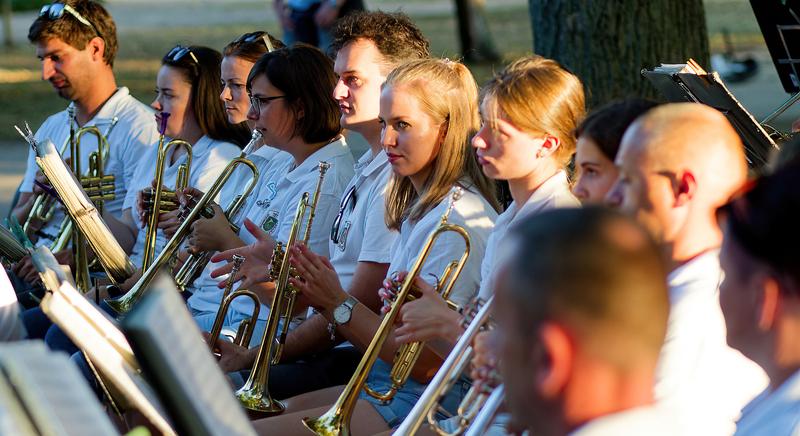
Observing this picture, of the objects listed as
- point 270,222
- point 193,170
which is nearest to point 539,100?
point 270,222

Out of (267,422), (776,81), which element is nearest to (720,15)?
(776,81)

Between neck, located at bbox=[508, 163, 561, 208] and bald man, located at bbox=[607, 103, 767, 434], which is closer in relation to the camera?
bald man, located at bbox=[607, 103, 767, 434]

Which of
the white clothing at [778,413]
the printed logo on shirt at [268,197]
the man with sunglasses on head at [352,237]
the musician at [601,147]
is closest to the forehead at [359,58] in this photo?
the man with sunglasses on head at [352,237]

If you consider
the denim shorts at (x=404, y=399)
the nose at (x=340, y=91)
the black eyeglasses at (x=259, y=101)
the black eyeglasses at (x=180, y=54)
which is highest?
the black eyeglasses at (x=180, y=54)

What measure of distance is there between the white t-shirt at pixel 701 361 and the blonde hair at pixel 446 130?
117 centimetres

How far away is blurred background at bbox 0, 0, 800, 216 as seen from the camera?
39.5 feet

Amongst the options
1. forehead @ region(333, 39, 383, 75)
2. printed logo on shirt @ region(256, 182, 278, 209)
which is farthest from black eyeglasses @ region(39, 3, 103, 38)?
forehead @ region(333, 39, 383, 75)

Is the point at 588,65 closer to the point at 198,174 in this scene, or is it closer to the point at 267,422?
the point at 198,174

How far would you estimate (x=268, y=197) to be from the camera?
4270 mm

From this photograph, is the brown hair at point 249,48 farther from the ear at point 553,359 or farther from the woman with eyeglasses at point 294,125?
the ear at point 553,359

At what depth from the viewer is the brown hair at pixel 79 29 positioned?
18.4ft

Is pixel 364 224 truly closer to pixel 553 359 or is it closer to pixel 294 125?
pixel 294 125

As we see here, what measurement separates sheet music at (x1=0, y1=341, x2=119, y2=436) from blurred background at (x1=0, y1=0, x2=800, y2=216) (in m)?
2.39

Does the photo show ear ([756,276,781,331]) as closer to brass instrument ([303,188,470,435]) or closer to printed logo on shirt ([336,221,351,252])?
brass instrument ([303,188,470,435])
